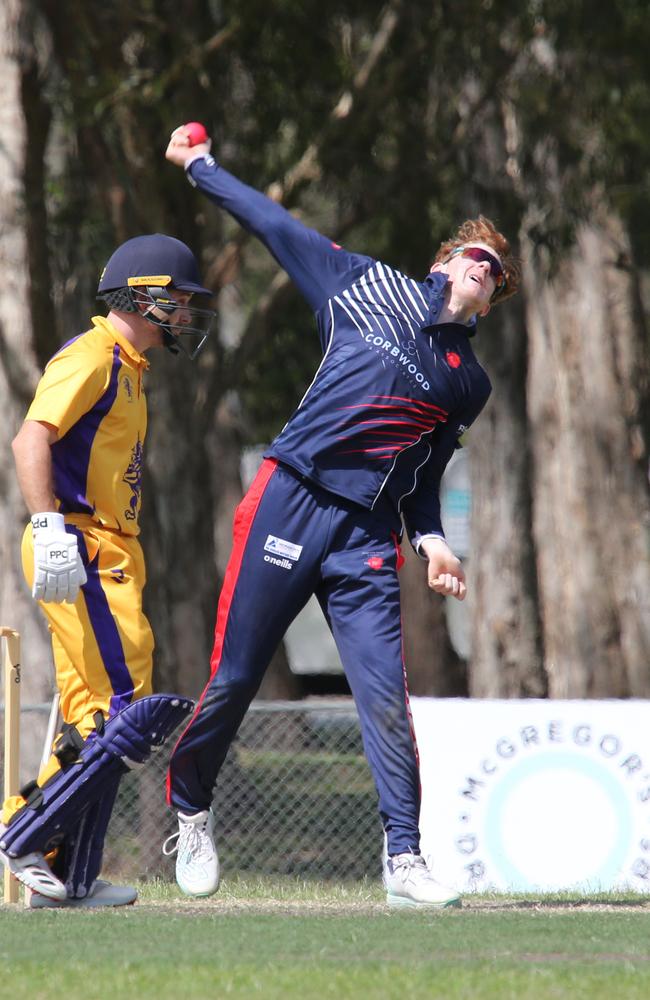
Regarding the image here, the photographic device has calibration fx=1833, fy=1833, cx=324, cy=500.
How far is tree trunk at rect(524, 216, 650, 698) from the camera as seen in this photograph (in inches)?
766

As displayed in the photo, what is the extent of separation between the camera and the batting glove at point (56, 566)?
17.5 feet

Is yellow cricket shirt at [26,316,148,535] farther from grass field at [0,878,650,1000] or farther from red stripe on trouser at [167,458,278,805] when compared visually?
grass field at [0,878,650,1000]

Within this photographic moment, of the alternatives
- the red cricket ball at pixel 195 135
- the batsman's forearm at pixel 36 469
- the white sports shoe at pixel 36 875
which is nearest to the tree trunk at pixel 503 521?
the red cricket ball at pixel 195 135

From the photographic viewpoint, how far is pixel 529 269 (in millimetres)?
18844

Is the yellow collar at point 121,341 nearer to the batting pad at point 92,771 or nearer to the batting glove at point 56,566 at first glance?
the batting glove at point 56,566

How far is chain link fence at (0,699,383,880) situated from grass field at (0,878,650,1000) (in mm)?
4196

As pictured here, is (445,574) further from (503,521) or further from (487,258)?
(503,521)

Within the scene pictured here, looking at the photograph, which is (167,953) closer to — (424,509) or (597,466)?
(424,509)

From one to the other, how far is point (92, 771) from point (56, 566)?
0.70m

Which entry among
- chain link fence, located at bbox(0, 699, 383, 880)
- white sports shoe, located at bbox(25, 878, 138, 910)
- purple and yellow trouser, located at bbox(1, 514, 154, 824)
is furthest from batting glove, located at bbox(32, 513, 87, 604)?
chain link fence, located at bbox(0, 699, 383, 880)

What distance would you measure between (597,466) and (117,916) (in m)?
14.6

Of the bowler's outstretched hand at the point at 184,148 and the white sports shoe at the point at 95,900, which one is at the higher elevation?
the bowler's outstretched hand at the point at 184,148

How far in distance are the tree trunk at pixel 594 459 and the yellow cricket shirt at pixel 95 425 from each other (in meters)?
13.8

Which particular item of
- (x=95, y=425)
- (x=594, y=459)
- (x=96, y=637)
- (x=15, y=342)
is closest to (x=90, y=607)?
(x=96, y=637)
